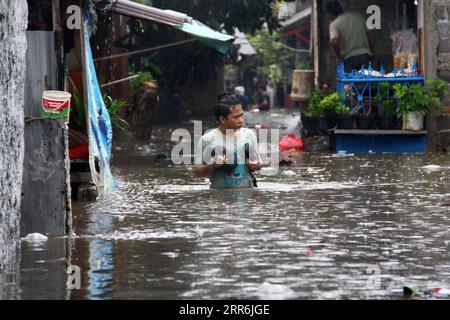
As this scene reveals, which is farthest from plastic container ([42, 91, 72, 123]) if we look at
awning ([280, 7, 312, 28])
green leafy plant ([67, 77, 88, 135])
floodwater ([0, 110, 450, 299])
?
awning ([280, 7, 312, 28])

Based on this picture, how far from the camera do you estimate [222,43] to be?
695 inches

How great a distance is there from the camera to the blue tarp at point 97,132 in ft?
42.6

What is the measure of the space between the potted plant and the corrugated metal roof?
4.26 meters

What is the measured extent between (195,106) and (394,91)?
63.3 ft

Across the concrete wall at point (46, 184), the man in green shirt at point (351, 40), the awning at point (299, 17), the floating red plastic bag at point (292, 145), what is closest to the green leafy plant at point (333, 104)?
the floating red plastic bag at point (292, 145)

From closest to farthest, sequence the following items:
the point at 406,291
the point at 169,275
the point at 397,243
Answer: the point at 406,291 → the point at 169,275 → the point at 397,243

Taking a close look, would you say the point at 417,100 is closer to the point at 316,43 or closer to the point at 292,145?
the point at 292,145

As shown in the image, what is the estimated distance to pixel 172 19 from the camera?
54.2 ft

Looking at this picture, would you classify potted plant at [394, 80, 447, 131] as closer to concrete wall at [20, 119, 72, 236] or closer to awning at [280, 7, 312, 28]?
concrete wall at [20, 119, 72, 236]

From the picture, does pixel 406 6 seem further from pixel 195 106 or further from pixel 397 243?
pixel 195 106

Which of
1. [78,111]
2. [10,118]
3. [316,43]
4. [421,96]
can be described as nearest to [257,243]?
[10,118]

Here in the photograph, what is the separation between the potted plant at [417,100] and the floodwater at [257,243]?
13.0ft

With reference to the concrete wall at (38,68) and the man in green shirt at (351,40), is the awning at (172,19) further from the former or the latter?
the concrete wall at (38,68)
